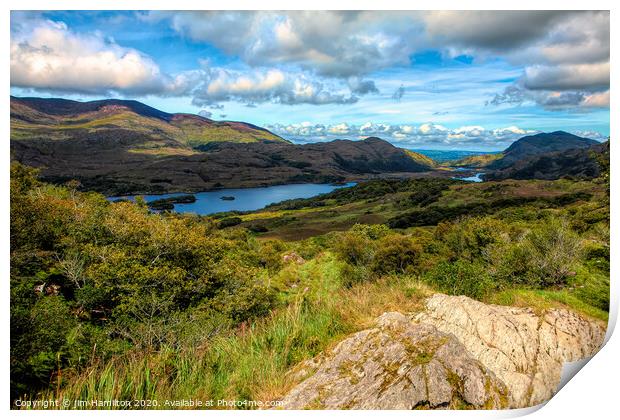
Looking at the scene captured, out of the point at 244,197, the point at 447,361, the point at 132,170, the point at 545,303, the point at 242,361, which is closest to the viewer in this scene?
the point at 447,361

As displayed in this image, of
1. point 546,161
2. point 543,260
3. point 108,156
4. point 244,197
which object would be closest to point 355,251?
point 543,260

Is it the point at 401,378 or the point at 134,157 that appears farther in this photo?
the point at 134,157

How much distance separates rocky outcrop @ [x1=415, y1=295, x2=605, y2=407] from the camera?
3.85 m

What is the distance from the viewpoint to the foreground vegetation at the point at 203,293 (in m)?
3.89

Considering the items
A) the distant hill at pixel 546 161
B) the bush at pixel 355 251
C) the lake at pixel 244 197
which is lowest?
the lake at pixel 244 197

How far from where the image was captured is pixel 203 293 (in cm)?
1344

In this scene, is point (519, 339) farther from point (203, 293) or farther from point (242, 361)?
point (203, 293)

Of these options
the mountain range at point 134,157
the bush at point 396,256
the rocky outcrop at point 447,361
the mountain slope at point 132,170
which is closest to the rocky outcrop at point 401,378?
the rocky outcrop at point 447,361

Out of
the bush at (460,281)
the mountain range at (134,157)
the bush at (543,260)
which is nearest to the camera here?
the bush at (460,281)

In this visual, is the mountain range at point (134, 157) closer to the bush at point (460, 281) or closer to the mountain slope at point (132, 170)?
the mountain slope at point (132, 170)

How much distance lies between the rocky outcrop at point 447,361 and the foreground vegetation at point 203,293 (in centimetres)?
39

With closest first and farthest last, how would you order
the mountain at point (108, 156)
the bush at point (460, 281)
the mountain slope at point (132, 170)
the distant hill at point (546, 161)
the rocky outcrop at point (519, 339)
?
the rocky outcrop at point (519, 339) → the bush at point (460, 281) → the mountain at point (108, 156) → the mountain slope at point (132, 170) → the distant hill at point (546, 161)

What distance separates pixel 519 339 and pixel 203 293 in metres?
11.6

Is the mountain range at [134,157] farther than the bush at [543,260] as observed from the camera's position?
Yes
